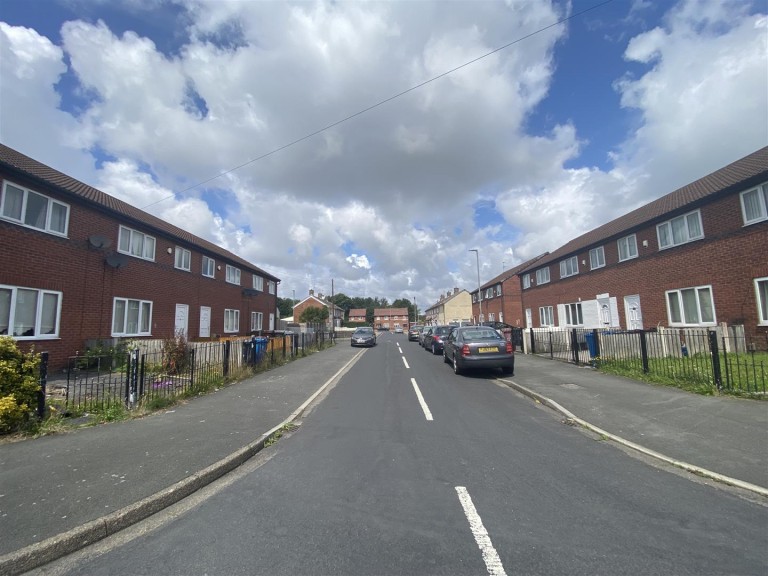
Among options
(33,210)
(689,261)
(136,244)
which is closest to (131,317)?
(136,244)

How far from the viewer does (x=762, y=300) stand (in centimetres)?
1300

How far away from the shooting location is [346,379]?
40.7 ft

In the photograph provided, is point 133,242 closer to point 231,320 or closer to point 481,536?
point 231,320

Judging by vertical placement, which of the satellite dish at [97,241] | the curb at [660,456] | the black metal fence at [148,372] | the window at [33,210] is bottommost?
the curb at [660,456]

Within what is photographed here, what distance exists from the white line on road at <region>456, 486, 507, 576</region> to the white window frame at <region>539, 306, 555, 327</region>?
28031 mm

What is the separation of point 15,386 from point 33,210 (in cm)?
868

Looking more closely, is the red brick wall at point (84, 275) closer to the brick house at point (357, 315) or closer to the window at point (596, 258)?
the window at point (596, 258)

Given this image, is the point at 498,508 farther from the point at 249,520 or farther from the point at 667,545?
the point at 249,520

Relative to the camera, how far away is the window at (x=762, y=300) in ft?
42.1

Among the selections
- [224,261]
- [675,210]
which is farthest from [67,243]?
[675,210]

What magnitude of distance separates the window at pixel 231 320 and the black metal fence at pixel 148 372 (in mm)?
10193

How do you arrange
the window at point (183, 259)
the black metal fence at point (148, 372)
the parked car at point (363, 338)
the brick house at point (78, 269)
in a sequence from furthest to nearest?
the parked car at point (363, 338), the window at point (183, 259), the brick house at point (78, 269), the black metal fence at point (148, 372)

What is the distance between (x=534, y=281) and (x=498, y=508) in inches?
1254

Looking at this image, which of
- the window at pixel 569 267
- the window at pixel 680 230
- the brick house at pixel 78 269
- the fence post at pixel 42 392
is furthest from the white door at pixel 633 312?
the brick house at pixel 78 269
